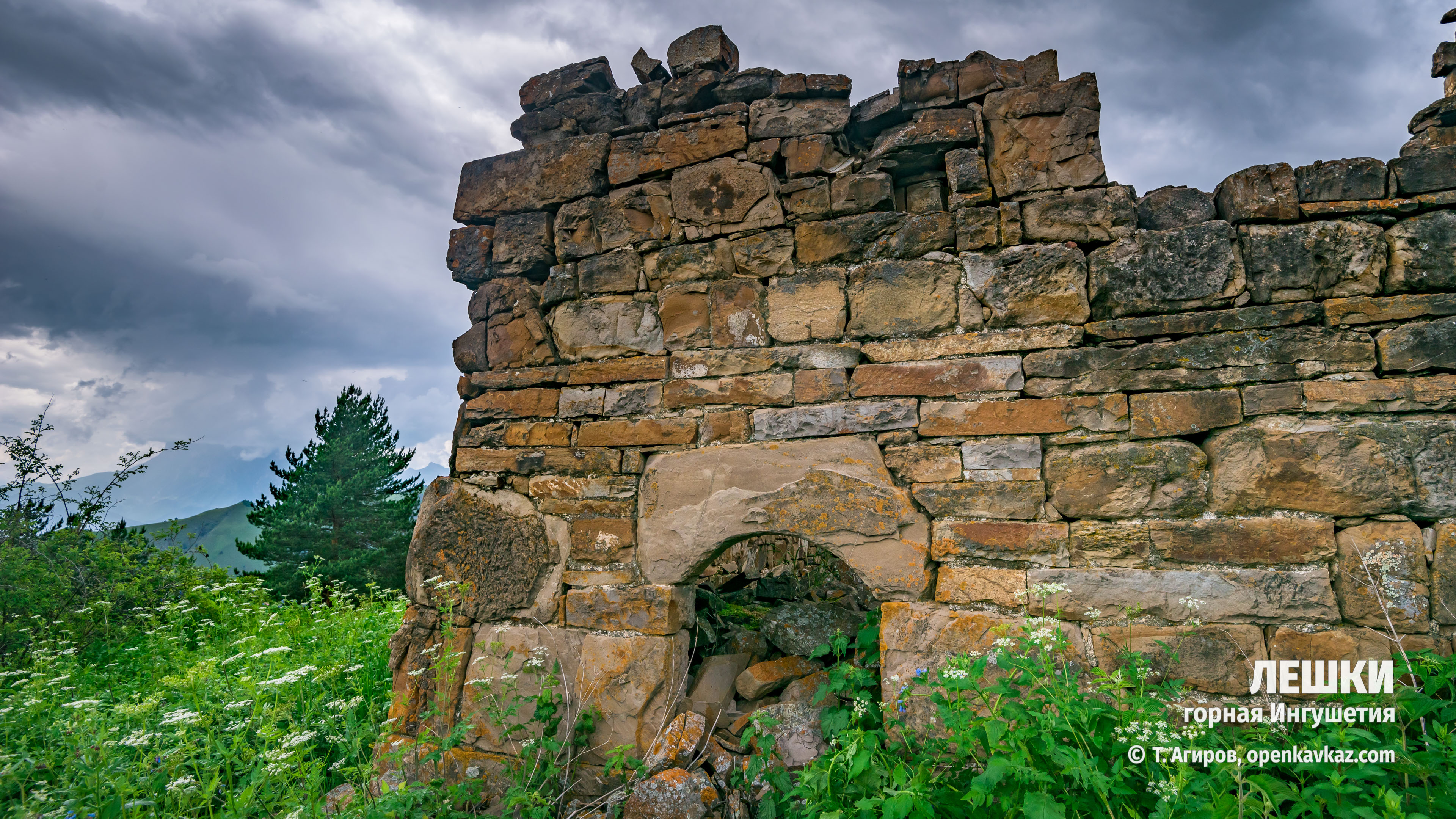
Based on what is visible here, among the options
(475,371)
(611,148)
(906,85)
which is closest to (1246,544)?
(906,85)

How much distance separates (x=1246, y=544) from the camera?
6.96 ft

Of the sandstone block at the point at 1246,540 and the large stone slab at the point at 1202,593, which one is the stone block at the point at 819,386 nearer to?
the large stone slab at the point at 1202,593

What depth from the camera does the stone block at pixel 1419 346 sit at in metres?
2.05

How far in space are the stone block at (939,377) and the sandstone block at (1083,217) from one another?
0.53 m

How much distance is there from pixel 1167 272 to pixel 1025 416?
0.74 metres

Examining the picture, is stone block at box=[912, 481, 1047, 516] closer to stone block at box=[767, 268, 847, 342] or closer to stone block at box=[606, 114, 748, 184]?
stone block at box=[767, 268, 847, 342]

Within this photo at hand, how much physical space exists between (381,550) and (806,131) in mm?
13638

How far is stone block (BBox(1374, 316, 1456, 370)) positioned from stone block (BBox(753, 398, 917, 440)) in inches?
61.0

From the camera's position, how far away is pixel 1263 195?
7.49 ft

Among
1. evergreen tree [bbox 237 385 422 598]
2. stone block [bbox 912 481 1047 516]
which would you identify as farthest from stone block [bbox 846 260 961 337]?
evergreen tree [bbox 237 385 422 598]

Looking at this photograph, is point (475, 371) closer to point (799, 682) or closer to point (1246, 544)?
point (799, 682)

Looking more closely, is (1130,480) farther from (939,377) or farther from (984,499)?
(939,377)

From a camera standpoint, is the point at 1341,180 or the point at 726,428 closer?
the point at 1341,180

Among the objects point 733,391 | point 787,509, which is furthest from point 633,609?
point 733,391
